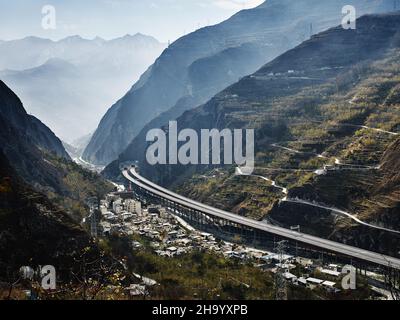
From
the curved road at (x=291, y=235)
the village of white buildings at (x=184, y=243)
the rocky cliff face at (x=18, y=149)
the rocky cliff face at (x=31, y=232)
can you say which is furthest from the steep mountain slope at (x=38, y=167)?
the rocky cliff face at (x=31, y=232)

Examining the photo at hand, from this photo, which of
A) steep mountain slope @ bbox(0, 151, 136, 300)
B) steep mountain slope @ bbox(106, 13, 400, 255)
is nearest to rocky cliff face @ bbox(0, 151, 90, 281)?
steep mountain slope @ bbox(0, 151, 136, 300)

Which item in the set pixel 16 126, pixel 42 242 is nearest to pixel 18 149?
pixel 16 126

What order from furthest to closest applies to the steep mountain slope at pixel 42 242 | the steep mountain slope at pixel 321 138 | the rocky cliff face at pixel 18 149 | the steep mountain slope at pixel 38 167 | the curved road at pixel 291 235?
1. the rocky cliff face at pixel 18 149
2. the steep mountain slope at pixel 38 167
3. the steep mountain slope at pixel 321 138
4. the curved road at pixel 291 235
5. the steep mountain slope at pixel 42 242

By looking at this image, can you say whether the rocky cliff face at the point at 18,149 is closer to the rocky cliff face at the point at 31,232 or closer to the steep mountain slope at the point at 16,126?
the steep mountain slope at the point at 16,126

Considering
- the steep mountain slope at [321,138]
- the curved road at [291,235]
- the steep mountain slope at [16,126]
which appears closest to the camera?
the curved road at [291,235]

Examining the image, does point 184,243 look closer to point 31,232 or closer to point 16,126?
point 31,232

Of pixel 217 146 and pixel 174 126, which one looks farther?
pixel 174 126
